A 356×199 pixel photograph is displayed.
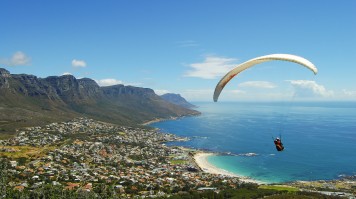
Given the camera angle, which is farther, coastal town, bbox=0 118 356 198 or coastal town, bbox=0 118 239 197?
coastal town, bbox=0 118 239 197

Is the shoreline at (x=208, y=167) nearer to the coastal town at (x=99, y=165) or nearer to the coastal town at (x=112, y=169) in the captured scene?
the coastal town at (x=112, y=169)

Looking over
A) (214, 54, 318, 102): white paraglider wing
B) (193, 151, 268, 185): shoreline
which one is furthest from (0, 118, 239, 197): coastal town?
(214, 54, 318, 102): white paraglider wing

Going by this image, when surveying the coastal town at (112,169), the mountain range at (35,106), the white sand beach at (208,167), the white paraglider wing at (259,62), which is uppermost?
the white paraglider wing at (259,62)

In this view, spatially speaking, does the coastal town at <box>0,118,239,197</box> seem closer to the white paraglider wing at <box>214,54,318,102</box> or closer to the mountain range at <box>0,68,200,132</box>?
the mountain range at <box>0,68,200,132</box>

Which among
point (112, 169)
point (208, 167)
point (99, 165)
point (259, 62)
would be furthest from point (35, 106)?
point (259, 62)

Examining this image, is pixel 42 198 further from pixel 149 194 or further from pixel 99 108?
pixel 99 108

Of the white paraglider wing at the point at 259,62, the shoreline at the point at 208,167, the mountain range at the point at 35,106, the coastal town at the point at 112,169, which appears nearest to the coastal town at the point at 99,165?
the coastal town at the point at 112,169

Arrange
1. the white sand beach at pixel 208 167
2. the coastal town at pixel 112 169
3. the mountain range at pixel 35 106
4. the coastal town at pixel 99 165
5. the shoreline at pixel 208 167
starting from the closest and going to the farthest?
the coastal town at pixel 112 169 < the coastal town at pixel 99 165 < the shoreline at pixel 208 167 < the white sand beach at pixel 208 167 < the mountain range at pixel 35 106

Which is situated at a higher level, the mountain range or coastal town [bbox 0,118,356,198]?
the mountain range

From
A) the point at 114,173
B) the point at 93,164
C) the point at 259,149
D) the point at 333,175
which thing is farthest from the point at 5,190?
the point at 259,149
